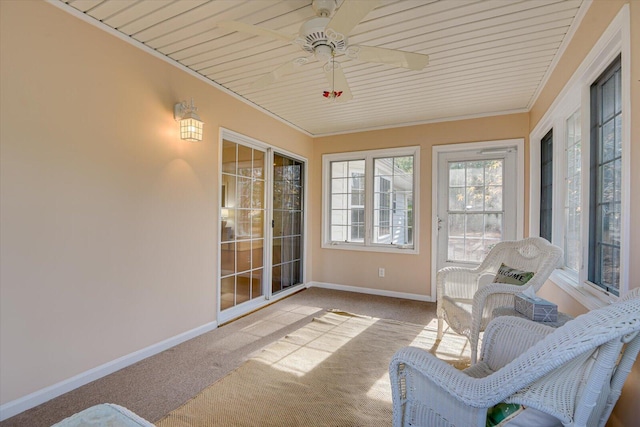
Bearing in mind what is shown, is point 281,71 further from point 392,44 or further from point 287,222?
point 287,222

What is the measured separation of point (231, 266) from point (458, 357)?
8.14ft

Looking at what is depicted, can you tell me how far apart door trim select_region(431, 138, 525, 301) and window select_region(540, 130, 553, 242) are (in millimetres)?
301

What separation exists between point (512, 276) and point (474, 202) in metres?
2.06

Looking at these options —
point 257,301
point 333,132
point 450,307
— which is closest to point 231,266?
point 257,301

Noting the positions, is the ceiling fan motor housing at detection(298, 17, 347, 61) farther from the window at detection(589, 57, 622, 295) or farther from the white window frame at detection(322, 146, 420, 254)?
the white window frame at detection(322, 146, 420, 254)

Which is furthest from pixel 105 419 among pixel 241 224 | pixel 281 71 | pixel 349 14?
pixel 241 224

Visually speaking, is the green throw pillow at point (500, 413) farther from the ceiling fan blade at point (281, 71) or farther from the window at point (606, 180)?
the ceiling fan blade at point (281, 71)

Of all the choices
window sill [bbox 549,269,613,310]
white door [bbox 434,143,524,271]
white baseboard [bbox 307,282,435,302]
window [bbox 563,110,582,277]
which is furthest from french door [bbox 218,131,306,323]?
window [bbox 563,110,582,277]

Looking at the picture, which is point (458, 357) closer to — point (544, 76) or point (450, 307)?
point (450, 307)

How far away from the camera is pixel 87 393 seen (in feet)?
6.78

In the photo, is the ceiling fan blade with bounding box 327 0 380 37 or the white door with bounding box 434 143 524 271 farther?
the white door with bounding box 434 143 524 271

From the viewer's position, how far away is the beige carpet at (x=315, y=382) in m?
1.86

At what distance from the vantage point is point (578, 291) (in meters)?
2.03

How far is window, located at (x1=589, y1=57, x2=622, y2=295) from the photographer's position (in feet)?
5.63
